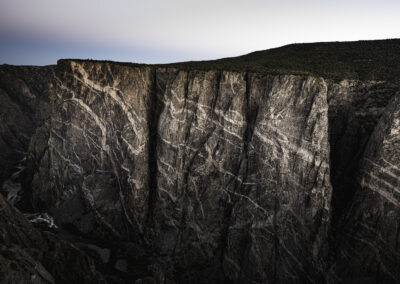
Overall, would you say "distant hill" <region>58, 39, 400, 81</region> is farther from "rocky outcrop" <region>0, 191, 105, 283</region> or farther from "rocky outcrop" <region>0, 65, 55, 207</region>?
"rocky outcrop" <region>0, 65, 55, 207</region>

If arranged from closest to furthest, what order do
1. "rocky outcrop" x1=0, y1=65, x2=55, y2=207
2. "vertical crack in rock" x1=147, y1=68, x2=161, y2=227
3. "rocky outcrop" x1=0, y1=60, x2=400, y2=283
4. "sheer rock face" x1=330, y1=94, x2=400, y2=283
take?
"sheer rock face" x1=330, y1=94, x2=400, y2=283 < "rocky outcrop" x1=0, y1=60, x2=400, y2=283 < "vertical crack in rock" x1=147, y1=68, x2=161, y2=227 < "rocky outcrop" x1=0, y1=65, x2=55, y2=207

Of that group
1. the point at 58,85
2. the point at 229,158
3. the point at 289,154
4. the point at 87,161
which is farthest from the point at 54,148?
the point at 289,154

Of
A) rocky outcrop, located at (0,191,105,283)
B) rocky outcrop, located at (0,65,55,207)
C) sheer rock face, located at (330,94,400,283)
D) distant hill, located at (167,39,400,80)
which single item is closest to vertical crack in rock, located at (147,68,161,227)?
distant hill, located at (167,39,400,80)

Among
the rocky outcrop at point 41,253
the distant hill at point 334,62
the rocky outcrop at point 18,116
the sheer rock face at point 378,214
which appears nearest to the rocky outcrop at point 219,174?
the sheer rock face at point 378,214

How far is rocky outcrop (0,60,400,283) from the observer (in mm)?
31000

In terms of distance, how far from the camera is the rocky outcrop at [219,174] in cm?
3100

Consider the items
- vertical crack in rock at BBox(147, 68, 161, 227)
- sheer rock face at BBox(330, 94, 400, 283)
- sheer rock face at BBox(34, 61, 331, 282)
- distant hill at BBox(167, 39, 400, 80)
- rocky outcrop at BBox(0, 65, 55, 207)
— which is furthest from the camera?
rocky outcrop at BBox(0, 65, 55, 207)

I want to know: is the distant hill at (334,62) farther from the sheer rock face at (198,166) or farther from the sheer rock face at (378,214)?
the sheer rock face at (378,214)

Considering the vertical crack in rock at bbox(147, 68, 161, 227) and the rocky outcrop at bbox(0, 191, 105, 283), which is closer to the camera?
the rocky outcrop at bbox(0, 191, 105, 283)

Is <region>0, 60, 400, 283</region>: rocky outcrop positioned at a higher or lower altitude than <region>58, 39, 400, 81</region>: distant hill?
lower

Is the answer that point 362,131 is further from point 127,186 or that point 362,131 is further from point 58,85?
point 58,85

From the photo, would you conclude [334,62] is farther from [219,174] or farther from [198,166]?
[198,166]

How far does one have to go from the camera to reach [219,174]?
35969mm

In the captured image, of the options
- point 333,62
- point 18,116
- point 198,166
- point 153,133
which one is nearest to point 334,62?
point 333,62
